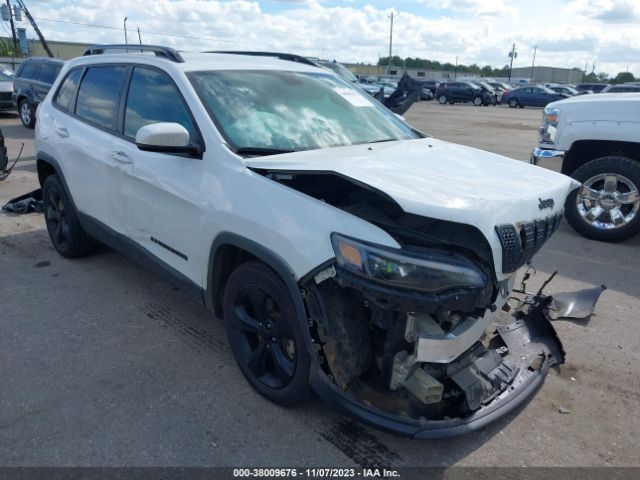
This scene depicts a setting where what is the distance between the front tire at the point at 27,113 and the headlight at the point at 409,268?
51.9ft

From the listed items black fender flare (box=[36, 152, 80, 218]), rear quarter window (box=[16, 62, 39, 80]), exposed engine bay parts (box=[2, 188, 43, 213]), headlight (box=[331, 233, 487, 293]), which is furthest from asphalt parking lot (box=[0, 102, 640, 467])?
rear quarter window (box=[16, 62, 39, 80])

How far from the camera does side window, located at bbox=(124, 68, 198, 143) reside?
336 centimetres

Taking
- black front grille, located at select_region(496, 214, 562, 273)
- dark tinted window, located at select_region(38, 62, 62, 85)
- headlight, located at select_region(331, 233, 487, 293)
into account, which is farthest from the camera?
dark tinted window, located at select_region(38, 62, 62, 85)

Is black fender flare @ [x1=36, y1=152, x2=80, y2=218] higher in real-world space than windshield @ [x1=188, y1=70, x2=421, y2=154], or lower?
lower

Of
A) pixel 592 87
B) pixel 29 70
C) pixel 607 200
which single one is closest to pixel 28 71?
pixel 29 70

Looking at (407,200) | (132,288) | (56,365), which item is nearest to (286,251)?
(407,200)

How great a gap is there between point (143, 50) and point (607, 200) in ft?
16.6

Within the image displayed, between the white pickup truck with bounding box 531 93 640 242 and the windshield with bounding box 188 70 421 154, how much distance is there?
302 centimetres

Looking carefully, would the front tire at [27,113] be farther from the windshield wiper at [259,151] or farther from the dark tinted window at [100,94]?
the windshield wiper at [259,151]

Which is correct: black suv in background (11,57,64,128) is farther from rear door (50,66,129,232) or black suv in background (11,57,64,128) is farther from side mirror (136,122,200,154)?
side mirror (136,122,200,154)

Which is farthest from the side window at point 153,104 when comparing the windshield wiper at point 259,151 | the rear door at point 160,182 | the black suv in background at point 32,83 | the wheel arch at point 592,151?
the black suv in background at point 32,83

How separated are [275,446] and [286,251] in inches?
39.0

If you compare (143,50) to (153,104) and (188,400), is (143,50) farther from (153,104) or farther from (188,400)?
(188,400)

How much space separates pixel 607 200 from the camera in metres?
6.01
